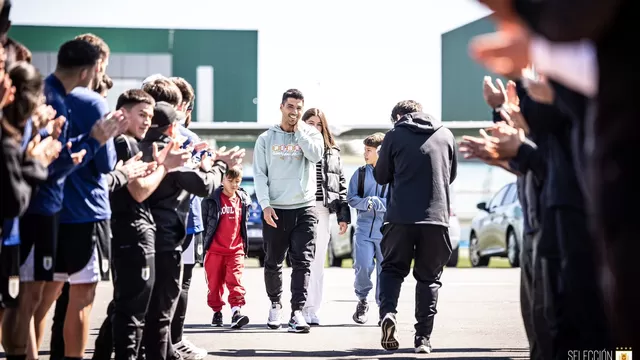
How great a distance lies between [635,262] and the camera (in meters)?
2.89

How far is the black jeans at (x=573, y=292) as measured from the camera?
522cm

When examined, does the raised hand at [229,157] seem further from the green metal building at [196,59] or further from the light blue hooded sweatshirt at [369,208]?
the green metal building at [196,59]

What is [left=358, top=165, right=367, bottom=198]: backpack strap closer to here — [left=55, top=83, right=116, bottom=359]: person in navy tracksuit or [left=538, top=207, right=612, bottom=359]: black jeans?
[left=55, top=83, right=116, bottom=359]: person in navy tracksuit

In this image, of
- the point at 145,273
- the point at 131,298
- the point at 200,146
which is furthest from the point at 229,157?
the point at 131,298

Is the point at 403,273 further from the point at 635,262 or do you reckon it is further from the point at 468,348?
the point at 635,262

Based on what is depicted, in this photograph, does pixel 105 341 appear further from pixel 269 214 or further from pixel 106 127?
pixel 269 214

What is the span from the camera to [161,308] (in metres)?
7.00

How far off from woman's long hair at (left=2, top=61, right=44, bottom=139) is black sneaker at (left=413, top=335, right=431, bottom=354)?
14.0ft

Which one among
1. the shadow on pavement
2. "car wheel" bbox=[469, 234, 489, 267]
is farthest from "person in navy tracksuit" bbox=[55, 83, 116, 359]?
"car wheel" bbox=[469, 234, 489, 267]

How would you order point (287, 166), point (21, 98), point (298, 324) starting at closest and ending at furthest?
point (21, 98) → point (298, 324) → point (287, 166)

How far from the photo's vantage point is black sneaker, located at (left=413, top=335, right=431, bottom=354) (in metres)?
8.83

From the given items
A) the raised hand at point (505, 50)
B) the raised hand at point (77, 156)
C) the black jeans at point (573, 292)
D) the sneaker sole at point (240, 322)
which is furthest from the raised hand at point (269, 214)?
the raised hand at point (505, 50)

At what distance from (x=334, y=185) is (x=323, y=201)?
272mm

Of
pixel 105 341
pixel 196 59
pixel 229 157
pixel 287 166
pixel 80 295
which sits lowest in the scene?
pixel 105 341
